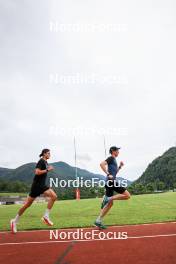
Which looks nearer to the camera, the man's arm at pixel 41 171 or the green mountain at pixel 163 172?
the man's arm at pixel 41 171

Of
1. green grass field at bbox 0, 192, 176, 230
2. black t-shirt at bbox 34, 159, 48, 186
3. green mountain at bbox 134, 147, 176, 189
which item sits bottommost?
green grass field at bbox 0, 192, 176, 230

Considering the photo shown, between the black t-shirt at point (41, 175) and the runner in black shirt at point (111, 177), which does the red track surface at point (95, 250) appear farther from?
the black t-shirt at point (41, 175)

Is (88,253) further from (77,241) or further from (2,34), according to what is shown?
(2,34)

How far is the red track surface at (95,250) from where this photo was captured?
16.9 ft

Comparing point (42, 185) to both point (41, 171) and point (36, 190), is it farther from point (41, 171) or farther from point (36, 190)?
point (41, 171)

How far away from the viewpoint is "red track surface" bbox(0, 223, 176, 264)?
514 cm

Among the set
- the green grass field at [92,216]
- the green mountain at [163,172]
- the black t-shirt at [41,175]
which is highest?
the green mountain at [163,172]

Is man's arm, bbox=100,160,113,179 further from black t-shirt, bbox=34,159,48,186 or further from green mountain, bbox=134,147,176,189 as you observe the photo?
green mountain, bbox=134,147,176,189

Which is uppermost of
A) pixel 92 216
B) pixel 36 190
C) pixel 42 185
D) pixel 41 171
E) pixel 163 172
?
pixel 163 172

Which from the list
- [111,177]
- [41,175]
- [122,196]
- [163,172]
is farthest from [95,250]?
[163,172]

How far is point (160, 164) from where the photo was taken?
166375 mm

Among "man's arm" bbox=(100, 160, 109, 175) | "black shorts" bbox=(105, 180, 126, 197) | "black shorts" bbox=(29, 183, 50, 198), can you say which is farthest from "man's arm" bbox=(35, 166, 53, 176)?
"black shorts" bbox=(105, 180, 126, 197)

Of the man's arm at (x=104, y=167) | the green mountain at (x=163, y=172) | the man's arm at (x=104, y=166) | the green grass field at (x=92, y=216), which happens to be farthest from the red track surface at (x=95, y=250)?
the green mountain at (x=163, y=172)

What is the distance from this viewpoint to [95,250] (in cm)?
593
